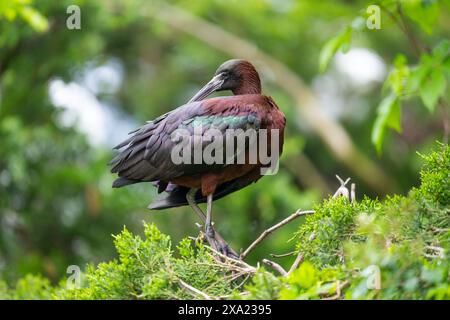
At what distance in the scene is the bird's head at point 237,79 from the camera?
17.7 feet

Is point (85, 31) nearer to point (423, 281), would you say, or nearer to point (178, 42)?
point (178, 42)

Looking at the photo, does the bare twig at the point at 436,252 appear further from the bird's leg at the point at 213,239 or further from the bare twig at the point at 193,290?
the bird's leg at the point at 213,239

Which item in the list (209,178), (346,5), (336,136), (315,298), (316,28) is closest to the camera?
(315,298)

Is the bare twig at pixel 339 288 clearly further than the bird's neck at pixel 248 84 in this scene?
No

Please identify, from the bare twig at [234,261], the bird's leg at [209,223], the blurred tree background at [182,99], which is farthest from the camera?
the blurred tree background at [182,99]

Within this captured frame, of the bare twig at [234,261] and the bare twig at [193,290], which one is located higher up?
the bare twig at [234,261]

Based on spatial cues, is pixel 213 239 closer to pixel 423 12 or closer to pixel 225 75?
pixel 225 75

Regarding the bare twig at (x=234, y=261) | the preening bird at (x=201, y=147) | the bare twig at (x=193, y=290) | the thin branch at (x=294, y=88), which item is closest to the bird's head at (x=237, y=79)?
the preening bird at (x=201, y=147)

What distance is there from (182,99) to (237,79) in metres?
7.41

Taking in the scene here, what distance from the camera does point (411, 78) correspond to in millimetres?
5211

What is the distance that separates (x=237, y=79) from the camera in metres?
5.42

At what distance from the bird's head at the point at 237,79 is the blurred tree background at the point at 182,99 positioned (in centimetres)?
52

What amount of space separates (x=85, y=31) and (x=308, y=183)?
410 centimetres
